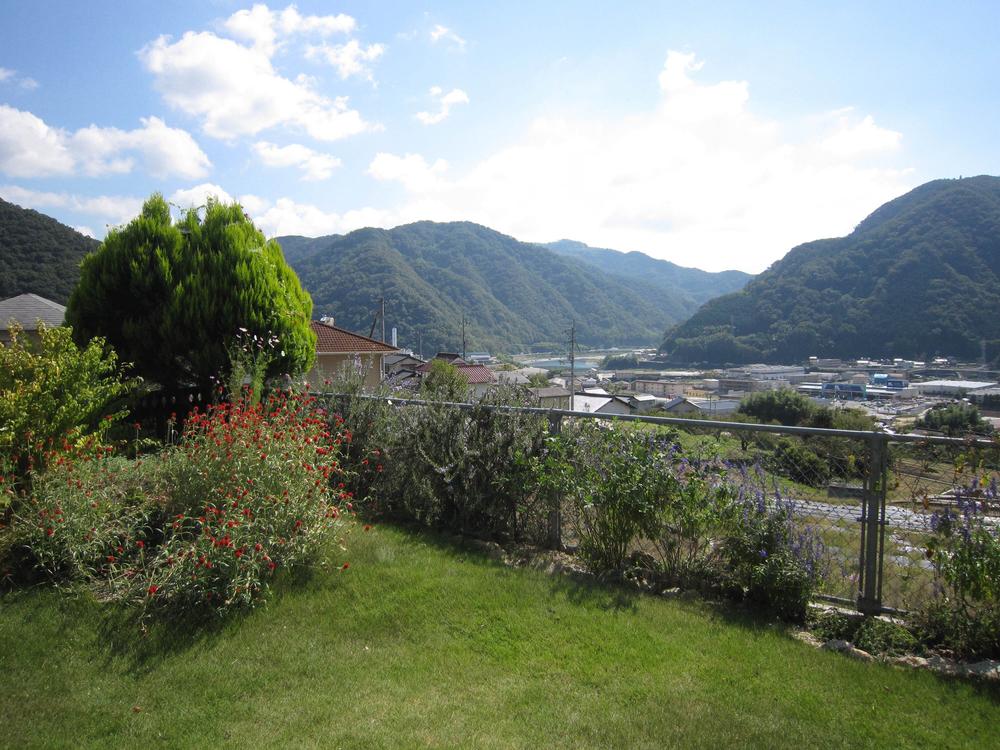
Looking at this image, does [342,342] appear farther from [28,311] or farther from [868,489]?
[868,489]

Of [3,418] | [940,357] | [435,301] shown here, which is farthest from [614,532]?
[435,301]

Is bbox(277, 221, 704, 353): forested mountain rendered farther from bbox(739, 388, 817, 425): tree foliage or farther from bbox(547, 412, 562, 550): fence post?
bbox(547, 412, 562, 550): fence post

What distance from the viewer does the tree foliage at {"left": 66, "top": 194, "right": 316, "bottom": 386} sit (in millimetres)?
7117

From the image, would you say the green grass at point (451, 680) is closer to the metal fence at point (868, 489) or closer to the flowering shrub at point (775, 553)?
the flowering shrub at point (775, 553)

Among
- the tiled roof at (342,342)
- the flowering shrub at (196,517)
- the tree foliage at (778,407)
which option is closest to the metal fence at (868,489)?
the flowering shrub at (196,517)

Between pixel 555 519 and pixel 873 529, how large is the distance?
2243 millimetres

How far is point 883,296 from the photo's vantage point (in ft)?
170

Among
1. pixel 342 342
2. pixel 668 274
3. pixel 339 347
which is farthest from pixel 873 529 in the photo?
pixel 668 274

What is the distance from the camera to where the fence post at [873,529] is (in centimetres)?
377

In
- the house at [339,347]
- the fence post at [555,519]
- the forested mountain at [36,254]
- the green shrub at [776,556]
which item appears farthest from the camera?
the forested mountain at [36,254]

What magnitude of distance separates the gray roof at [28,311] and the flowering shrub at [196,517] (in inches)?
758

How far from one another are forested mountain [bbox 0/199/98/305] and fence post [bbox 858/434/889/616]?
32913 mm

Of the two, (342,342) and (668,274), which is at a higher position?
(668,274)

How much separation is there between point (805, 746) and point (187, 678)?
2.94m
